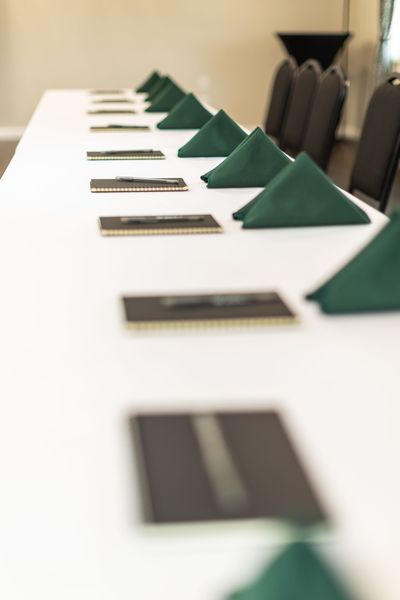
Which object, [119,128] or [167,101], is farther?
[167,101]

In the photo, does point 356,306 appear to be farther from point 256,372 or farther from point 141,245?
point 141,245

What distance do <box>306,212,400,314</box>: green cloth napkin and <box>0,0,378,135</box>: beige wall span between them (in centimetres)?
735

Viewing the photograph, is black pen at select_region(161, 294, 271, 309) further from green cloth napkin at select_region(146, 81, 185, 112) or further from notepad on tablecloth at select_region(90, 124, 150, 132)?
green cloth napkin at select_region(146, 81, 185, 112)

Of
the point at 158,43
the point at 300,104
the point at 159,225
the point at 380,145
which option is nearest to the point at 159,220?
the point at 159,225

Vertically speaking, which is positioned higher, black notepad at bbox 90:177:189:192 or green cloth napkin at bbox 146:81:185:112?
black notepad at bbox 90:177:189:192

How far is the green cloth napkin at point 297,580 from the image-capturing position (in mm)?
688

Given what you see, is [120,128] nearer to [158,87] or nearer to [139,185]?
[158,87]

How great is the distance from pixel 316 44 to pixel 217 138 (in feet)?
16.6

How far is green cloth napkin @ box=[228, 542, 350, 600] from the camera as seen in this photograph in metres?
0.69

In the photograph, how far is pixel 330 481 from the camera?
933mm

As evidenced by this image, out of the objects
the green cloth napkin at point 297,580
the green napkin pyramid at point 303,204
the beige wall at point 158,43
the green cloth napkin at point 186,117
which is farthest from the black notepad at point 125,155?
the beige wall at point 158,43

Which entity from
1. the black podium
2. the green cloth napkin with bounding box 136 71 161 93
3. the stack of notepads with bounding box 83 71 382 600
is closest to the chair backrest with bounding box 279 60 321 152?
the green cloth napkin with bounding box 136 71 161 93

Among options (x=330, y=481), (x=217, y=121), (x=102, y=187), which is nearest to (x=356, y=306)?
(x=330, y=481)

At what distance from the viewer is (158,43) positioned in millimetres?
8508
